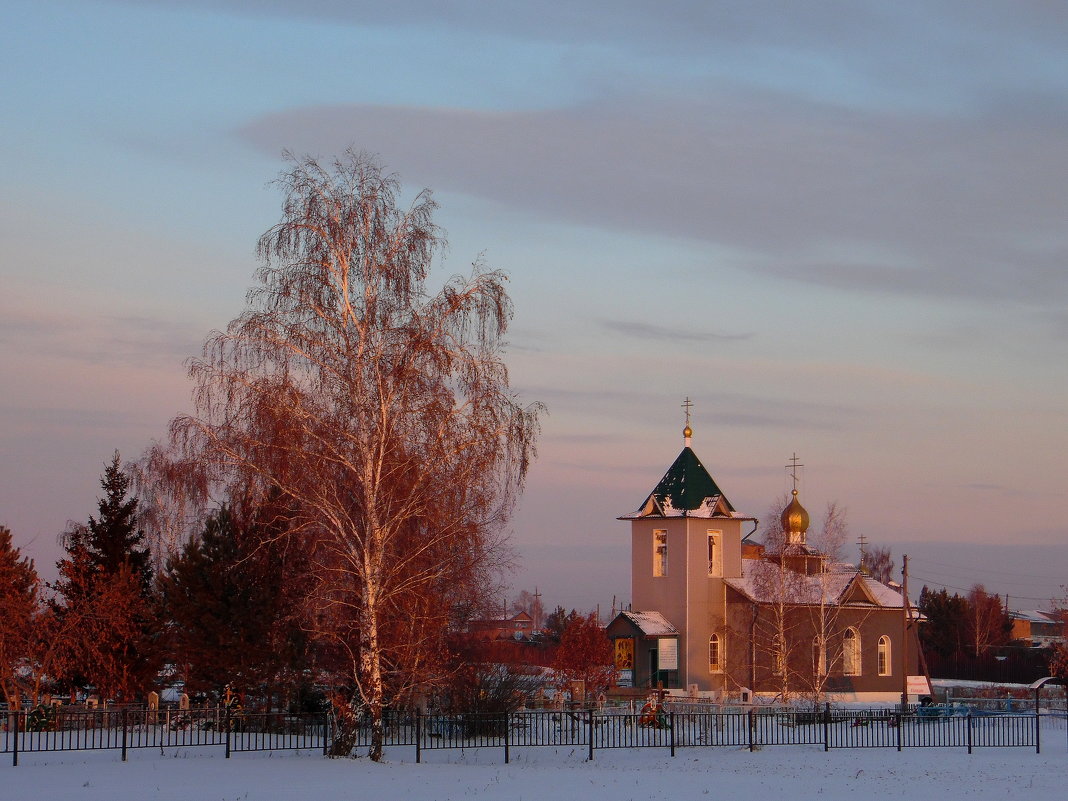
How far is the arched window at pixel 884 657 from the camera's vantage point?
170ft

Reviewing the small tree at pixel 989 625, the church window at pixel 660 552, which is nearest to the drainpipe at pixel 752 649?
the church window at pixel 660 552

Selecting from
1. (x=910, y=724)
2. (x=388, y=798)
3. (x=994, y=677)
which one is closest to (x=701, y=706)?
(x=910, y=724)

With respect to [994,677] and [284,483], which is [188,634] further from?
[994,677]

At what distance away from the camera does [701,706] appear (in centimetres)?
3894

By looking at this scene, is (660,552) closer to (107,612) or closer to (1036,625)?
(107,612)

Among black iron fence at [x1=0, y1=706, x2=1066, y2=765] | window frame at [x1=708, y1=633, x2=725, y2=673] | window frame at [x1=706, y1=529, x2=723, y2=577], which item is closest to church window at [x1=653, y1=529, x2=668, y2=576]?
window frame at [x1=706, y1=529, x2=723, y2=577]

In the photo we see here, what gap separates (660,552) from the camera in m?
50.6

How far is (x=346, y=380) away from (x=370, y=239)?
2883mm

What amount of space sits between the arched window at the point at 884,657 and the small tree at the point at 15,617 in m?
32.9

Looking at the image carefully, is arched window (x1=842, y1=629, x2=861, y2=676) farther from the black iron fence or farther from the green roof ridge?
the black iron fence

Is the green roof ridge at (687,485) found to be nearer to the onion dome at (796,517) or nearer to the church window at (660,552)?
the church window at (660,552)

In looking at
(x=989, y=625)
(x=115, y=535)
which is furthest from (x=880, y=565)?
(x=115, y=535)

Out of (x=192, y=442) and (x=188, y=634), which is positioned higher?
(x=192, y=442)

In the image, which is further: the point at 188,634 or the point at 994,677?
the point at 994,677
